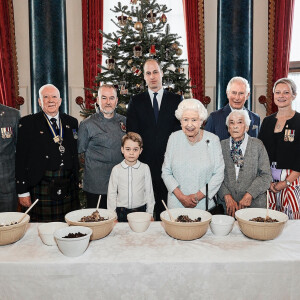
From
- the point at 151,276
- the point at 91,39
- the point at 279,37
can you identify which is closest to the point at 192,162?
the point at 151,276

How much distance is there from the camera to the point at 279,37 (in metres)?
6.09

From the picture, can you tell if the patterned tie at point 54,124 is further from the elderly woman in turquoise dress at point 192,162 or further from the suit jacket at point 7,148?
the elderly woman in turquoise dress at point 192,162

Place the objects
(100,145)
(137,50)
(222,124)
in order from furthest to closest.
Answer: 1. (137,50)
2. (222,124)
3. (100,145)

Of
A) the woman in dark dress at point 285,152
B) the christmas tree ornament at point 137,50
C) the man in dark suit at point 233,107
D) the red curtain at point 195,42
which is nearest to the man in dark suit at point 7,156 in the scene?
the man in dark suit at point 233,107

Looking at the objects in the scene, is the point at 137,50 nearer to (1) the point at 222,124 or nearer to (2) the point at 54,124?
(1) the point at 222,124

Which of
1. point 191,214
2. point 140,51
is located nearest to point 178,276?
point 191,214

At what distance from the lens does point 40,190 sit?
2.81 metres

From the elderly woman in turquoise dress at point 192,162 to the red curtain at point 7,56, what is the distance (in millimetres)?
4781

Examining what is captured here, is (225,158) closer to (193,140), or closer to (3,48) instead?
(193,140)

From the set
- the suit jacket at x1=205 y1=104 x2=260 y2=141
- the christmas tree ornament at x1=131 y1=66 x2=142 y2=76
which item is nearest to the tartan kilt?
the suit jacket at x1=205 y1=104 x2=260 y2=141

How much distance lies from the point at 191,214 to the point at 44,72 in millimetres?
4418

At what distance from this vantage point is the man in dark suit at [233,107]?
10.2 feet

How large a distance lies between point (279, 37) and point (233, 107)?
146 inches

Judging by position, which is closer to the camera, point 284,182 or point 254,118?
point 284,182
